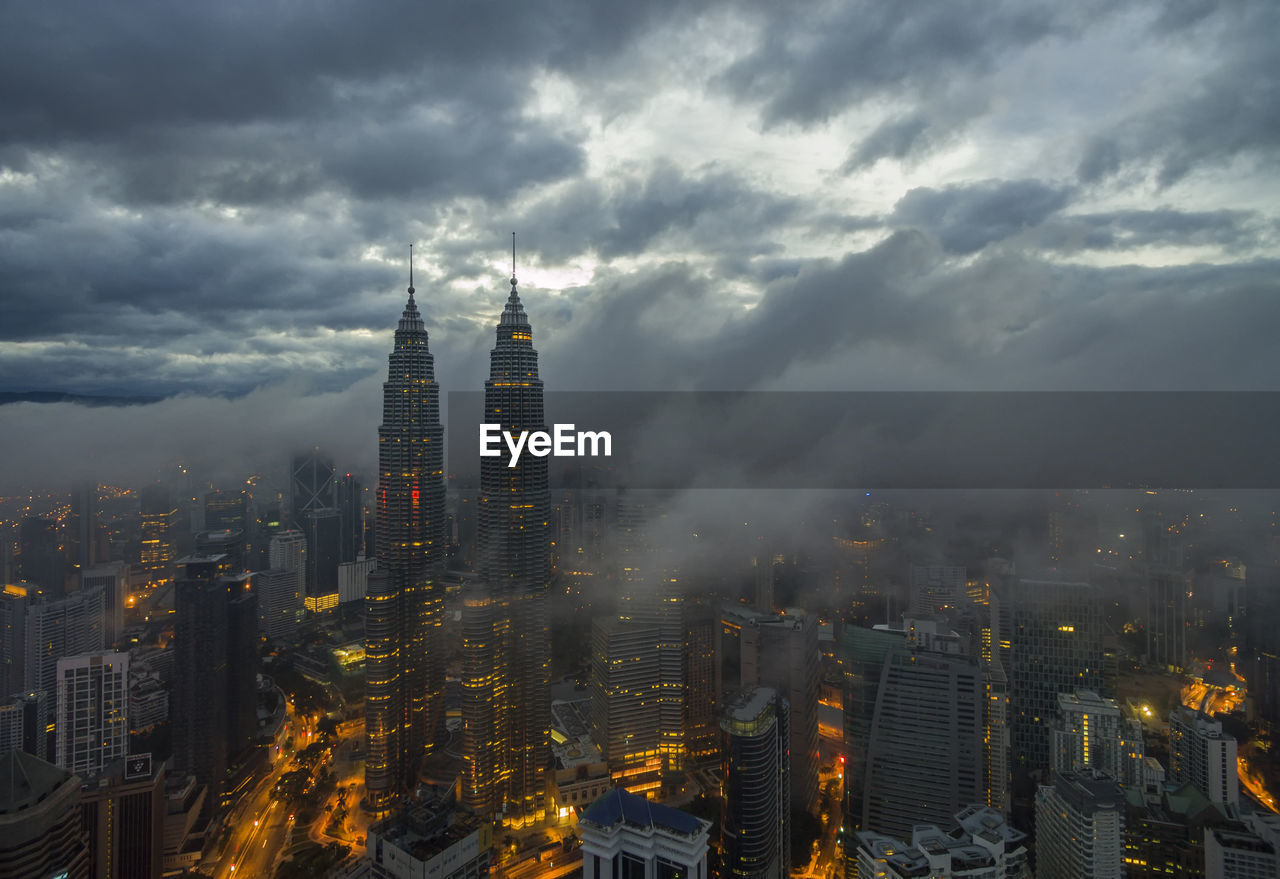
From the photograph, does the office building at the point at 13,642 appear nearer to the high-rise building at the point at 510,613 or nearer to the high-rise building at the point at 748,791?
the high-rise building at the point at 510,613

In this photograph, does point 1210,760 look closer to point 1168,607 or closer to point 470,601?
point 1168,607

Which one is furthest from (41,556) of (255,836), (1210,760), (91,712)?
(1210,760)

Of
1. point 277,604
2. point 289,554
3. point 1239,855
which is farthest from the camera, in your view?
point 289,554

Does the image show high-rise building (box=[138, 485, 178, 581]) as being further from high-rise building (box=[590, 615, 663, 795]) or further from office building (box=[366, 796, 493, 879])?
office building (box=[366, 796, 493, 879])

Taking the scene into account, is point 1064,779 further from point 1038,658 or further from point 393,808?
point 393,808

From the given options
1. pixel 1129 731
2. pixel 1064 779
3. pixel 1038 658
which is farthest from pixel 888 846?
pixel 1038 658

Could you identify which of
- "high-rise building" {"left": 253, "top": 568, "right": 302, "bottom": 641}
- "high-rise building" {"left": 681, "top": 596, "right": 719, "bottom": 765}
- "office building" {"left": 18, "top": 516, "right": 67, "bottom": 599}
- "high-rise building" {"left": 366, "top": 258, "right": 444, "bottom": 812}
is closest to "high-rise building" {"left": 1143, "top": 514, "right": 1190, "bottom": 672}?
"high-rise building" {"left": 681, "top": 596, "right": 719, "bottom": 765}
